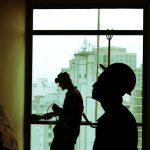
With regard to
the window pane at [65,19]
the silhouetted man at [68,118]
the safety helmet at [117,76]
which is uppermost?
the window pane at [65,19]

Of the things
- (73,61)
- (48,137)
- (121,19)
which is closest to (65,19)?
(73,61)

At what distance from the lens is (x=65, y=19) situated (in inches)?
185

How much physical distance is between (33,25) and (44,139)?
1.55 meters

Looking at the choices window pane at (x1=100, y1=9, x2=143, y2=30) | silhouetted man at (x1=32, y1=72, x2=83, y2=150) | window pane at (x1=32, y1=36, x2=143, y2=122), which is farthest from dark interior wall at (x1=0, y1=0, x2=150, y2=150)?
silhouetted man at (x1=32, y1=72, x2=83, y2=150)

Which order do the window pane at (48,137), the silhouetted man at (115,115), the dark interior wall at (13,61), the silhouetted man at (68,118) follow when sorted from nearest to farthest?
the silhouetted man at (115,115)
the silhouetted man at (68,118)
the dark interior wall at (13,61)
the window pane at (48,137)

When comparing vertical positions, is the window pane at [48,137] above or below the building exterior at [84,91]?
below

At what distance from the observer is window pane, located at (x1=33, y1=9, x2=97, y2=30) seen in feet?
15.3

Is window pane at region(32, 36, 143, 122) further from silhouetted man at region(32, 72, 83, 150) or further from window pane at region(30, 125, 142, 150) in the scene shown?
silhouetted man at region(32, 72, 83, 150)

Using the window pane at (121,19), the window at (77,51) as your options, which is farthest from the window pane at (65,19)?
the window pane at (121,19)

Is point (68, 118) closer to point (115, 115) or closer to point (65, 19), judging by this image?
point (65, 19)

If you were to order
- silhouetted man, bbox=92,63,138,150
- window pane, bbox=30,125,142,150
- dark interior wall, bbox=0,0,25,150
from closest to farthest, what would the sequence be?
silhouetted man, bbox=92,63,138,150 < dark interior wall, bbox=0,0,25,150 < window pane, bbox=30,125,142,150

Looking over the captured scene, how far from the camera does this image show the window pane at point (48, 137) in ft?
15.0

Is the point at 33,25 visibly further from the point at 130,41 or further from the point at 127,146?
the point at 127,146

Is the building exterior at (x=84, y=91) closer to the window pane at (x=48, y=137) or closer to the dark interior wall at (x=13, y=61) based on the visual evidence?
the window pane at (x=48, y=137)
